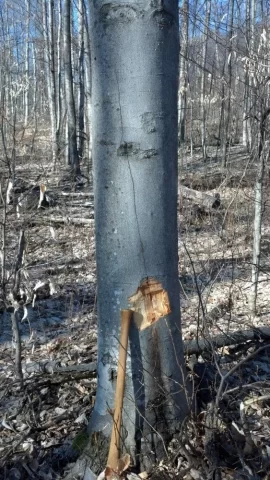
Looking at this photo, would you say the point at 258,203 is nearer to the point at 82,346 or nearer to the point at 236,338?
the point at 236,338

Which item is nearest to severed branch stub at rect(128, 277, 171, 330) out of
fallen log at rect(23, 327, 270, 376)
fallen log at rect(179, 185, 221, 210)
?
fallen log at rect(23, 327, 270, 376)

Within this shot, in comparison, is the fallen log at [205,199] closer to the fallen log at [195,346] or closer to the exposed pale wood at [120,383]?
the fallen log at [195,346]

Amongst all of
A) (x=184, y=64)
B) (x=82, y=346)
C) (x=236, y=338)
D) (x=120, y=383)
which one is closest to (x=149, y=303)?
(x=120, y=383)

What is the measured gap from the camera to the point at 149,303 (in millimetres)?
2102

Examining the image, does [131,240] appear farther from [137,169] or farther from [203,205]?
[203,205]

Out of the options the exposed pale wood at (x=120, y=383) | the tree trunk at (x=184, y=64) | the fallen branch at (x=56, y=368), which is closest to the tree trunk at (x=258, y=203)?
the tree trunk at (x=184, y=64)

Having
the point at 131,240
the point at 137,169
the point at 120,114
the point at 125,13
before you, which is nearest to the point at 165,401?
the point at 131,240

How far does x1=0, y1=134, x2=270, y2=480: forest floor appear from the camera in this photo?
228 centimetres

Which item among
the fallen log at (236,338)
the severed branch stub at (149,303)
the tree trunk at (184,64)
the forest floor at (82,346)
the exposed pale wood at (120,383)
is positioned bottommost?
the forest floor at (82,346)

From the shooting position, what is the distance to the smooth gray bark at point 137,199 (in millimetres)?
1931

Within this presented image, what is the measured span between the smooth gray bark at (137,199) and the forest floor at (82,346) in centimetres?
21

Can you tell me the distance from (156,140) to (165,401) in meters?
1.15

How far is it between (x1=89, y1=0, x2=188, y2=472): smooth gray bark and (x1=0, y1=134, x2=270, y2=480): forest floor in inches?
8.3

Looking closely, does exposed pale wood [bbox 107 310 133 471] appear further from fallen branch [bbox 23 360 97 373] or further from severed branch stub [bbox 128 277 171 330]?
fallen branch [bbox 23 360 97 373]
